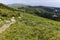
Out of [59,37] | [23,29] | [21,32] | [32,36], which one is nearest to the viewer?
[59,37]

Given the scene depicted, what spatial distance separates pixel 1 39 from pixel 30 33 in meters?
4.23

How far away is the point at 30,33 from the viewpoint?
990 inches

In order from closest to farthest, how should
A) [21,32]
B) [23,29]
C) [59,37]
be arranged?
[59,37]
[21,32]
[23,29]

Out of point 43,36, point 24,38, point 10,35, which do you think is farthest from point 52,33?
point 10,35

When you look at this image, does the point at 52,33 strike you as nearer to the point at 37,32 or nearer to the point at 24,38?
the point at 37,32

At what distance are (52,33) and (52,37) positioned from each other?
69.0 inches

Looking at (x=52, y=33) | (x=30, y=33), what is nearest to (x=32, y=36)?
(x=30, y=33)

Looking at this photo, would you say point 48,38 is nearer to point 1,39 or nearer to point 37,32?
point 37,32

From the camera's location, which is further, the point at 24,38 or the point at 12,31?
the point at 12,31

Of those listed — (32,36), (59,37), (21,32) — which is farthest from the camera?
(21,32)

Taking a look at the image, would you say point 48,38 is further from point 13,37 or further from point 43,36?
point 13,37

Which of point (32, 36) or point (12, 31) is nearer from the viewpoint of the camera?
point (32, 36)

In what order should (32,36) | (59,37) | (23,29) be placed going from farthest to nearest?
(23,29)
(32,36)
(59,37)

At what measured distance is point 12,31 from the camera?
85.3 ft
